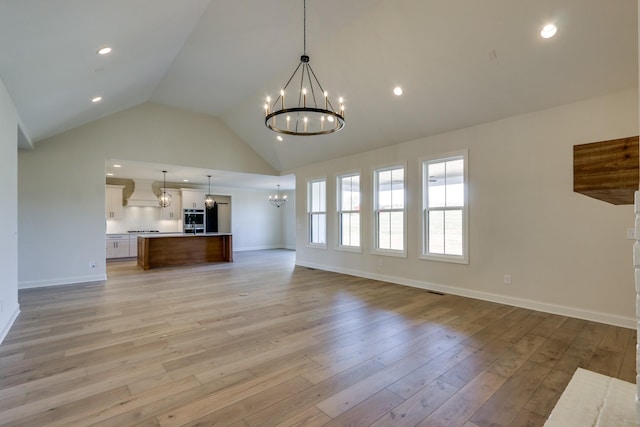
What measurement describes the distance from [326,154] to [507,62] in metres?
4.17

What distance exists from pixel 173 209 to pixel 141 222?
1062 millimetres

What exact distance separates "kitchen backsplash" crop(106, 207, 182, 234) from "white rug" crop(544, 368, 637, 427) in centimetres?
1102

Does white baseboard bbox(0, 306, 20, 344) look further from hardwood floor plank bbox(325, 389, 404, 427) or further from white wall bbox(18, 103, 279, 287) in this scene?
hardwood floor plank bbox(325, 389, 404, 427)

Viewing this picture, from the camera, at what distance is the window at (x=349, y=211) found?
23.2ft

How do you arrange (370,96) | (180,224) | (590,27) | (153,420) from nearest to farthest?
1. (153,420)
2. (590,27)
3. (370,96)
4. (180,224)

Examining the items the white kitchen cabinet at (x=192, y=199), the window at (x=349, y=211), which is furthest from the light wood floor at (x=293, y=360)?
the white kitchen cabinet at (x=192, y=199)

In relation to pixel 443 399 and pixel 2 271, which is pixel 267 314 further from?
pixel 2 271

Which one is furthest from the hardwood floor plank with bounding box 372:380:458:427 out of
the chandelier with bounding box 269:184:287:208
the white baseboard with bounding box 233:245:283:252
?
the white baseboard with bounding box 233:245:283:252

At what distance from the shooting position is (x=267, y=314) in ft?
13.5

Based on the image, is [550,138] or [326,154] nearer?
[550,138]

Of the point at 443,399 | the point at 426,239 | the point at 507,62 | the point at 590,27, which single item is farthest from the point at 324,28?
the point at 443,399

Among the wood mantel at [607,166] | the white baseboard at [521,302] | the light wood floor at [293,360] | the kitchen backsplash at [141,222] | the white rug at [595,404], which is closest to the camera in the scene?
the wood mantel at [607,166]

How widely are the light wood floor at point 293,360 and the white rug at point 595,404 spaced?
0.10 meters

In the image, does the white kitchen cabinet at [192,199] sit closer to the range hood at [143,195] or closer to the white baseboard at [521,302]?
the range hood at [143,195]
